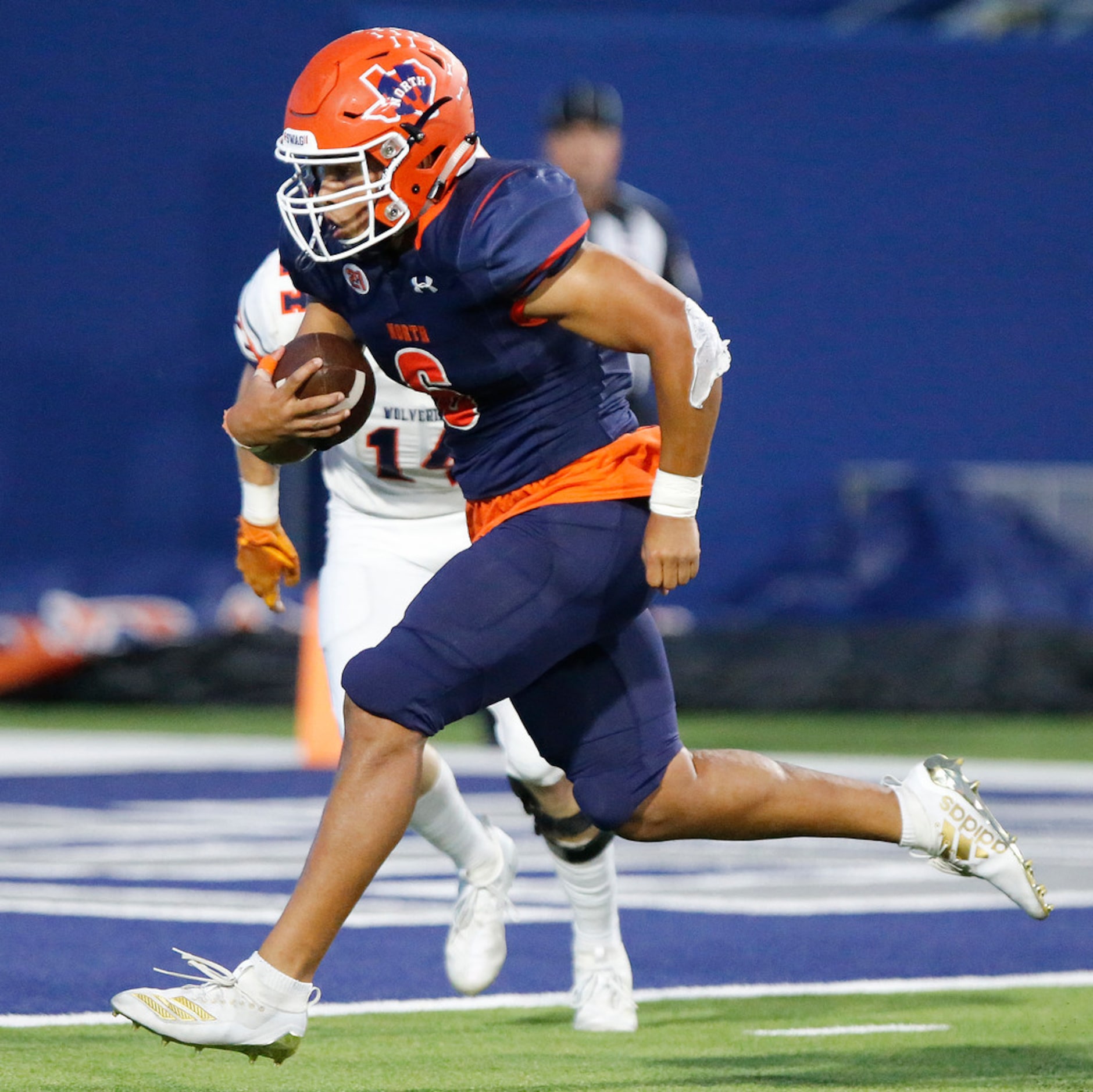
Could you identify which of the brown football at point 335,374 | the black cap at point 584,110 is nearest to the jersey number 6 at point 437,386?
the brown football at point 335,374

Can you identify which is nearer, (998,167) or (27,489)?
(27,489)

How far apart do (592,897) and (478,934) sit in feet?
0.90

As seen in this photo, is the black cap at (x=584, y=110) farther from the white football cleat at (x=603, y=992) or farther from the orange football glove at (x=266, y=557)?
the white football cleat at (x=603, y=992)

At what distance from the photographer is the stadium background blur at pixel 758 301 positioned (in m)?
13.2

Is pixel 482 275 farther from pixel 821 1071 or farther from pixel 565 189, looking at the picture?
pixel 821 1071

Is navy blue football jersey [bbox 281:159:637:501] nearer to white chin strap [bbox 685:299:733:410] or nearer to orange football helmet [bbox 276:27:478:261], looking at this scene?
orange football helmet [bbox 276:27:478:261]

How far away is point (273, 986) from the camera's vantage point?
11.4 ft

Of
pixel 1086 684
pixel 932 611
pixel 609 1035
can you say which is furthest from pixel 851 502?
pixel 609 1035

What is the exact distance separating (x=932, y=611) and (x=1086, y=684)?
1.19 m

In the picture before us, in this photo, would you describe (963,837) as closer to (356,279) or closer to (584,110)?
(356,279)

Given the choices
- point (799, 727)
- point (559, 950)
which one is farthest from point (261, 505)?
point (799, 727)

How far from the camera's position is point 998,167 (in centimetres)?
1488

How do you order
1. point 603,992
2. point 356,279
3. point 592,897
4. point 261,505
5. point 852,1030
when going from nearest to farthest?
point 356,279
point 852,1030
point 603,992
point 592,897
point 261,505

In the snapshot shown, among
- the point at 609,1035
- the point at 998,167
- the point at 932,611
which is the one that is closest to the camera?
the point at 609,1035
